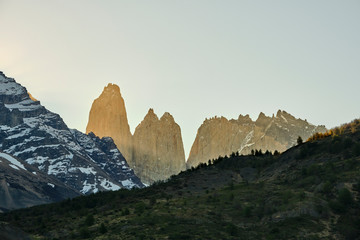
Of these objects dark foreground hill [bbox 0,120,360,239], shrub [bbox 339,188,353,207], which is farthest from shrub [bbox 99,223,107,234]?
shrub [bbox 339,188,353,207]

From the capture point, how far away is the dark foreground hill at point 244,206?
93.6 metres

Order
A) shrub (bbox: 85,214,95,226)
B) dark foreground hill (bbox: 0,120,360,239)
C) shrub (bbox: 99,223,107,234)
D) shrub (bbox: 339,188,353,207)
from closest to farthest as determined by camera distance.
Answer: dark foreground hill (bbox: 0,120,360,239)
shrub (bbox: 99,223,107,234)
shrub (bbox: 339,188,353,207)
shrub (bbox: 85,214,95,226)

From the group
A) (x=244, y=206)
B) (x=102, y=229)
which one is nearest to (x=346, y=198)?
(x=244, y=206)

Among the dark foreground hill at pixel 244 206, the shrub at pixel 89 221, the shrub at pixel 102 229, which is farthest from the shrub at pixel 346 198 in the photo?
the shrub at pixel 89 221

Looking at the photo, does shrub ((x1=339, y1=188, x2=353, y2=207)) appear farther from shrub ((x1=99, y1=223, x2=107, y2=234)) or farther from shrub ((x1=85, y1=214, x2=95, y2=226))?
shrub ((x1=85, y1=214, x2=95, y2=226))

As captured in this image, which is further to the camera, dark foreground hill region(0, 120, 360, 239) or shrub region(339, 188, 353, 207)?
shrub region(339, 188, 353, 207)

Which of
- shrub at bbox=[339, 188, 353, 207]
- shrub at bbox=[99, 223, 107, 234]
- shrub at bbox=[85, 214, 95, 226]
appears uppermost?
shrub at bbox=[85, 214, 95, 226]

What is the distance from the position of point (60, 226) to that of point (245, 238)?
A: 48.8 meters

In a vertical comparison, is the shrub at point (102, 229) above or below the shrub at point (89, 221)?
below

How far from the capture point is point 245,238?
89562 mm

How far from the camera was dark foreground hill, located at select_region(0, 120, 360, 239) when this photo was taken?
9362cm

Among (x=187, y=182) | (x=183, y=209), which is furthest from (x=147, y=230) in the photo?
(x=187, y=182)

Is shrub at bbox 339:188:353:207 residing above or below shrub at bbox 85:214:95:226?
below

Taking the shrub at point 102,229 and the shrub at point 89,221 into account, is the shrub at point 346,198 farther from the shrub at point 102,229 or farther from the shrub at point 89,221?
the shrub at point 89,221
